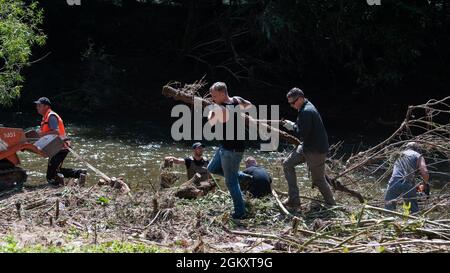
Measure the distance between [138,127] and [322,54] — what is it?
7358 mm

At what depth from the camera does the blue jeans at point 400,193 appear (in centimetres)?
951

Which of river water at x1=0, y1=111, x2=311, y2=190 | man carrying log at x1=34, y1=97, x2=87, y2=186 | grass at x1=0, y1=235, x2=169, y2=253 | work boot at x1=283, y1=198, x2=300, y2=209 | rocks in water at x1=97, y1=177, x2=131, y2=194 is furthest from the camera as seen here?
river water at x1=0, y1=111, x2=311, y2=190

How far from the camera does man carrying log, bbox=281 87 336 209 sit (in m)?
9.28

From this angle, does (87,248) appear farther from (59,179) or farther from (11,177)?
(11,177)

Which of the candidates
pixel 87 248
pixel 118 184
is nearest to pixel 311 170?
pixel 118 184

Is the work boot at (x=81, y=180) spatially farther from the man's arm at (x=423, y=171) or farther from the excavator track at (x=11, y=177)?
the man's arm at (x=423, y=171)

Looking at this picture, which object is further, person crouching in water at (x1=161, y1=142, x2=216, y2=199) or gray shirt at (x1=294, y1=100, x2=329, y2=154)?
person crouching in water at (x1=161, y1=142, x2=216, y2=199)

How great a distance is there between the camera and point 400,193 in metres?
9.73

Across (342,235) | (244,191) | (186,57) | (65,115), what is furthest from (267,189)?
(186,57)

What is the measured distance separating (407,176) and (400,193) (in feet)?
1.11

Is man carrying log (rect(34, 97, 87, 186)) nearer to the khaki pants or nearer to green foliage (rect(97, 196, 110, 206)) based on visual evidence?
green foliage (rect(97, 196, 110, 206))

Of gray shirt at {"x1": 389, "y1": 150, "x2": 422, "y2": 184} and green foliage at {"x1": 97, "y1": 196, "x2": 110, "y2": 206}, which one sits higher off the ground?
gray shirt at {"x1": 389, "y1": 150, "x2": 422, "y2": 184}

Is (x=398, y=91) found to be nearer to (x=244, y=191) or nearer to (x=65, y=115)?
(x=65, y=115)

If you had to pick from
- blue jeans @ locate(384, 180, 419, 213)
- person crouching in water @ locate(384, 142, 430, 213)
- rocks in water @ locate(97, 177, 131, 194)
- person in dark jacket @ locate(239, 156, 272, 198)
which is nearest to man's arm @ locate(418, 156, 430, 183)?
person crouching in water @ locate(384, 142, 430, 213)
